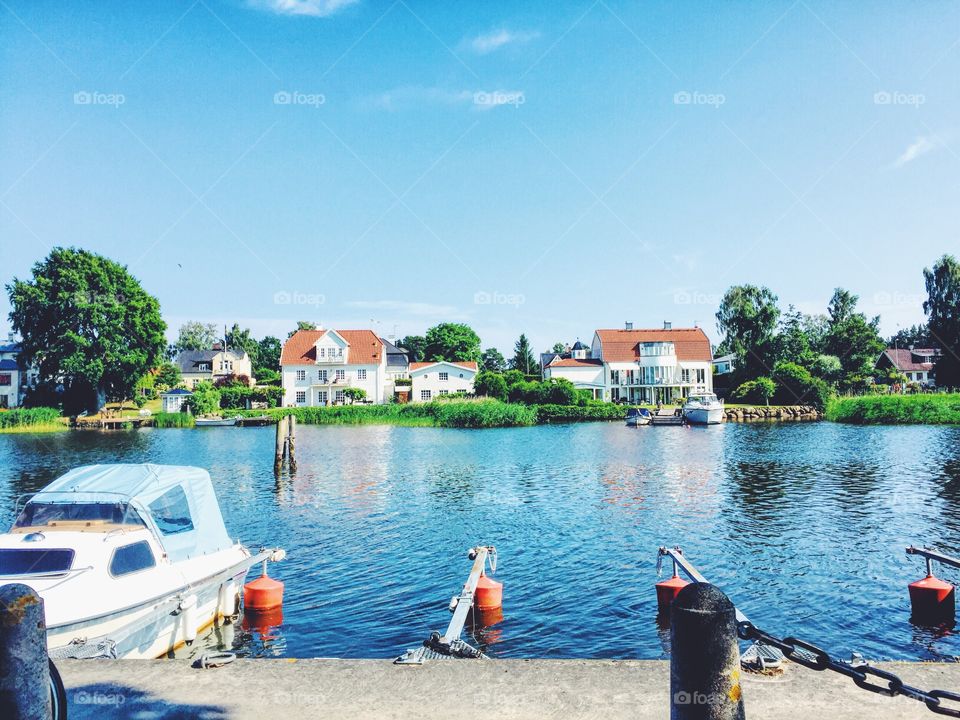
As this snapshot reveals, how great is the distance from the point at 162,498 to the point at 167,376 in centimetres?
8754

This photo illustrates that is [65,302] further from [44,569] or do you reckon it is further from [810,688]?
[810,688]

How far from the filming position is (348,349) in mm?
92062

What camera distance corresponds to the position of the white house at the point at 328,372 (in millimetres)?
90688

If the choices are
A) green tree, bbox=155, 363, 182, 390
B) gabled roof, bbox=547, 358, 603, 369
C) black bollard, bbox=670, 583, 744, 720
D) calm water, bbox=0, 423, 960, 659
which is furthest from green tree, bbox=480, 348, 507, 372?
black bollard, bbox=670, 583, 744, 720

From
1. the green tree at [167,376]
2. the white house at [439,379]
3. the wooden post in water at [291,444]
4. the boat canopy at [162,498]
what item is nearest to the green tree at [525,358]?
the white house at [439,379]

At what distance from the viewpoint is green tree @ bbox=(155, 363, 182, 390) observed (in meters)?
93.6

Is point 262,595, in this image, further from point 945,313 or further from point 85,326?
point 945,313

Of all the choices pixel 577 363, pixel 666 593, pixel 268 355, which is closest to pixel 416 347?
pixel 268 355

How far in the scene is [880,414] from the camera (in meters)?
64.3

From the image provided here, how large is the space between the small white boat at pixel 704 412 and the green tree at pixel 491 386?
20493 mm

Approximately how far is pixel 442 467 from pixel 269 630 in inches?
947

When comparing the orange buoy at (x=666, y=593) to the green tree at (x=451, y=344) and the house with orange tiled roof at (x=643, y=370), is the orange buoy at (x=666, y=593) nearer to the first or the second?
the house with orange tiled roof at (x=643, y=370)

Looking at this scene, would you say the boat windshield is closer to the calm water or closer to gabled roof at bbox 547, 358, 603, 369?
the calm water

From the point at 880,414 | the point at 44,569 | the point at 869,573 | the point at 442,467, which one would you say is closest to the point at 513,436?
the point at 442,467
